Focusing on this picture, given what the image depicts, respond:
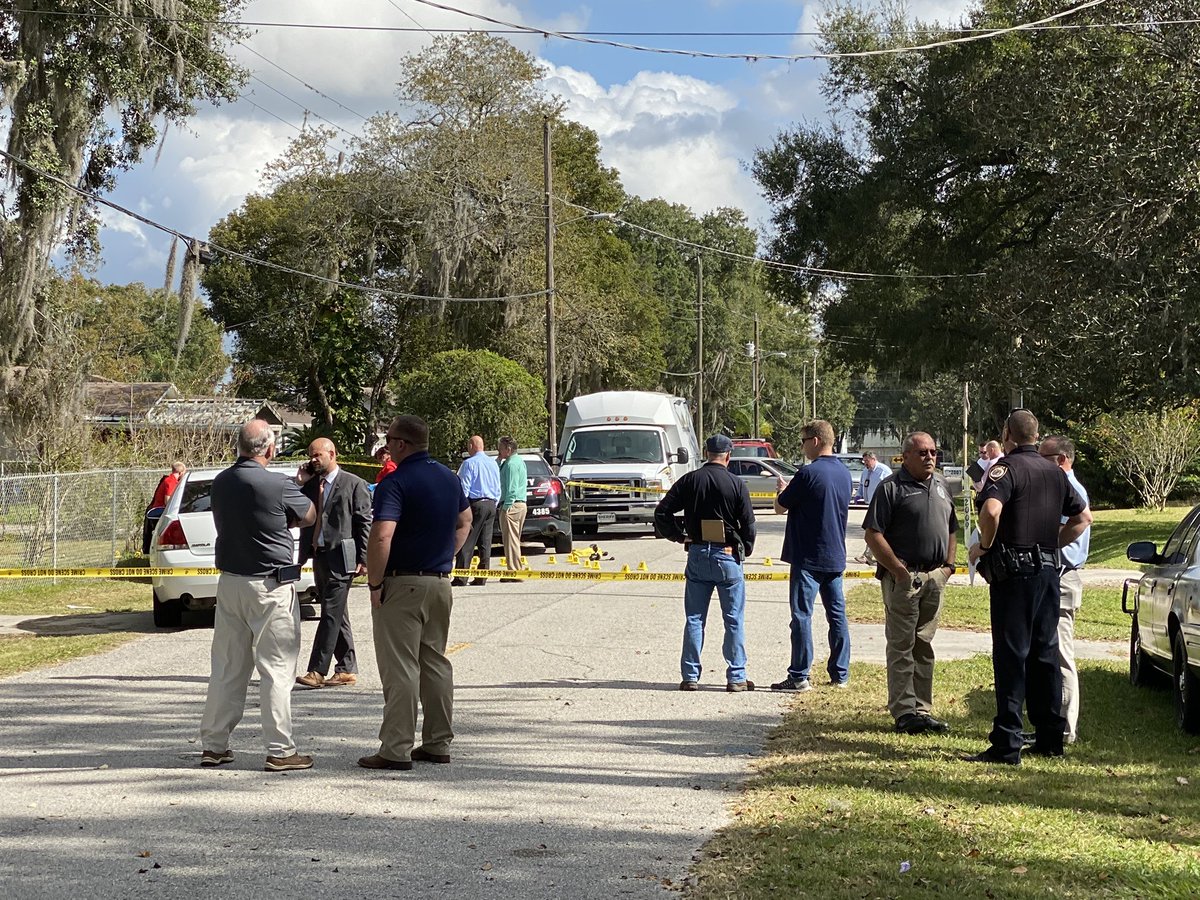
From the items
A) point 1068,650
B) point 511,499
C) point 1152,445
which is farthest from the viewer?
point 1152,445

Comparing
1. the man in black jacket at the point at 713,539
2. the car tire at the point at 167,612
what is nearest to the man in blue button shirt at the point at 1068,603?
the man in black jacket at the point at 713,539

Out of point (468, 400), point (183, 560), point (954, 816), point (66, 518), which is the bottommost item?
point (954, 816)

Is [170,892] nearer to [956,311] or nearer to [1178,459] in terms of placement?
[956,311]

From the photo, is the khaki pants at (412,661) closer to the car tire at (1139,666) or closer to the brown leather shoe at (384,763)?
the brown leather shoe at (384,763)

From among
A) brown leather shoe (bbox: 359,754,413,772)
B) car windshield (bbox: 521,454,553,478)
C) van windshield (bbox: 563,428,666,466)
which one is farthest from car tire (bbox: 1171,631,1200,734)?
van windshield (bbox: 563,428,666,466)

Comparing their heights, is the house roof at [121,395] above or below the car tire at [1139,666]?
above

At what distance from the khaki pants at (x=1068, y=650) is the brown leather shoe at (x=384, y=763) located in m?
3.96

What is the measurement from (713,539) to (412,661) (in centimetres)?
316

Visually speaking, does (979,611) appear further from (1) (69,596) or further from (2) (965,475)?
(2) (965,475)

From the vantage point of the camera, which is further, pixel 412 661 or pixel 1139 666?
pixel 1139 666

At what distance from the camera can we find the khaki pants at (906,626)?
30.4ft

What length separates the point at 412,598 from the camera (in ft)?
27.0

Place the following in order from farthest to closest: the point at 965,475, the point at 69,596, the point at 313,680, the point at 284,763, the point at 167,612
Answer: the point at 965,475 → the point at 69,596 → the point at 167,612 → the point at 313,680 → the point at 284,763

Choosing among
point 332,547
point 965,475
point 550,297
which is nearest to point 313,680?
point 332,547
